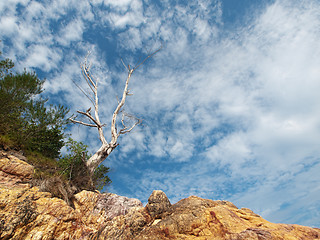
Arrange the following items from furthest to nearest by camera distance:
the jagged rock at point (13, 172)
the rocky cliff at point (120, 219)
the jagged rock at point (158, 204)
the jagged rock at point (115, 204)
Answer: the jagged rock at point (115, 204)
the jagged rock at point (13, 172)
the jagged rock at point (158, 204)
the rocky cliff at point (120, 219)

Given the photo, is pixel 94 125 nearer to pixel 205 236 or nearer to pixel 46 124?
pixel 46 124

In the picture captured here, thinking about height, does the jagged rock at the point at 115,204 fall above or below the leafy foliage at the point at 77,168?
below

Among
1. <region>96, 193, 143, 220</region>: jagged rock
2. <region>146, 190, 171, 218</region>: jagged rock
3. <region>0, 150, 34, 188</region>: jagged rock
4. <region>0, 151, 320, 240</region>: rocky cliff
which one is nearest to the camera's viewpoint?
<region>0, 151, 320, 240</region>: rocky cliff

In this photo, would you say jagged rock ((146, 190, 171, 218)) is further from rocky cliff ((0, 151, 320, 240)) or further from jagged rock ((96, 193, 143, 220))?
jagged rock ((96, 193, 143, 220))

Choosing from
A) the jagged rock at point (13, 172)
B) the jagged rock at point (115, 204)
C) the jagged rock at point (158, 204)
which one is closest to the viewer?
the jagged rock at point (158, 204)

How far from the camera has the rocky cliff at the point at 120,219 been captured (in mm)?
4770

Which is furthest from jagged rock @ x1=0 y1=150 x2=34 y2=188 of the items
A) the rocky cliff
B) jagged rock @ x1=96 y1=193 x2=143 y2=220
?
jagged rock @ x1=96 y1=193 x2=143 y2=220

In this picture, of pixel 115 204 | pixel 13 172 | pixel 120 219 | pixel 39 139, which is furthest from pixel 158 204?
pixel 39 139

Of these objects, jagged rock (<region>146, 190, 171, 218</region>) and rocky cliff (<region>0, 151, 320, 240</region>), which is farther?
jagged rock (<region>146, 190, 171, 218</region>)

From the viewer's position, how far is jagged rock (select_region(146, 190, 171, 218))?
622 centimetres

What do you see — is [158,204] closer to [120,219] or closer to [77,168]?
[120,219]

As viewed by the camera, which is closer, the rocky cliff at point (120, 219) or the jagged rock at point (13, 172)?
the rocky cliff at point (120, 219)

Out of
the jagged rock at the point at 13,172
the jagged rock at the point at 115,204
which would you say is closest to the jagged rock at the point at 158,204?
the jagged rock at the point at 115,204

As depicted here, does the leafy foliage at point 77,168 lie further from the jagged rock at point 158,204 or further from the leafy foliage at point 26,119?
the jagged rock at point 158,204
